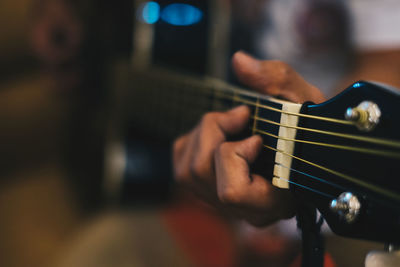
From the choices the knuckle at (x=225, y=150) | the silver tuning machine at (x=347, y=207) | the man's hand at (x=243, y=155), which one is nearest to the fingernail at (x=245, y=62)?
the man's hand at (x=243, y=155)

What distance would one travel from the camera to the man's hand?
391 millimetres

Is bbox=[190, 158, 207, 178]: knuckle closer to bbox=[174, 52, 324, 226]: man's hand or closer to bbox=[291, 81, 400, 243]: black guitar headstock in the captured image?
bbox=[174, 52, 324, 226]: man's hand

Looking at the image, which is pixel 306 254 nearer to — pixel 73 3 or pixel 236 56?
pixel 236 56

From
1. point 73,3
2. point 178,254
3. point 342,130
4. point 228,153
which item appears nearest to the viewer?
point 342,130

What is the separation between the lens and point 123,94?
3.56 ft

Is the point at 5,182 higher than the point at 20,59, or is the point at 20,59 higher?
the point at 20,59

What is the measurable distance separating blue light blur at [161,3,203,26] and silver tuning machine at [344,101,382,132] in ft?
2.99

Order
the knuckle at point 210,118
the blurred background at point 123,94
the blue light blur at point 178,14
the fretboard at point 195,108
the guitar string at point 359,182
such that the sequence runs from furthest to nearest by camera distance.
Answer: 1. the blue light blur at point 178,14
2. the blurred background at point 123,94
3. the knuckle at point 210,118
4. the fretboard at point 195,108
5. the guitar string at point 359,182

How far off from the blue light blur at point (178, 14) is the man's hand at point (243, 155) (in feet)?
2.23

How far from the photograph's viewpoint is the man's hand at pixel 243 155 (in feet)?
1.28

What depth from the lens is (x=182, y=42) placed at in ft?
3.55

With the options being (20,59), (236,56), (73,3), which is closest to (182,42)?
(73,3)

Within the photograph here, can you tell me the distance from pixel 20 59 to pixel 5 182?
397 mm

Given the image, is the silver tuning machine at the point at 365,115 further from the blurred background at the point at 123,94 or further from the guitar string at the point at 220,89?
the blurred background at the point at 123,94
